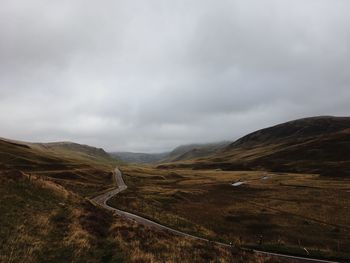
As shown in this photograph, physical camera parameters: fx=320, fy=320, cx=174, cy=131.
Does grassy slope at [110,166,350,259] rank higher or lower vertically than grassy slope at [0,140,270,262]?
lower

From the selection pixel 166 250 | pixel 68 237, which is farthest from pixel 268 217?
pixel 68 237

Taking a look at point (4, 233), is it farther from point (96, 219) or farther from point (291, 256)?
point (291, 256)

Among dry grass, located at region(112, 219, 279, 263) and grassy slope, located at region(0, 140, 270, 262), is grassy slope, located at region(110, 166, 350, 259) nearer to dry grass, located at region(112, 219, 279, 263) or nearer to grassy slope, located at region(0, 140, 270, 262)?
dry grass, located at region(112, 219, 279, 263)

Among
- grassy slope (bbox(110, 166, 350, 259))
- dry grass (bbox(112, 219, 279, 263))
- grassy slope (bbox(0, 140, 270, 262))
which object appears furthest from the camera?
grassy slope (bbox(110, 166, 350, 259))

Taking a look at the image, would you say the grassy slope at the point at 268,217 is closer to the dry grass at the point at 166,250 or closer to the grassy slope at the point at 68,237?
the dry grass at the point at 166,250

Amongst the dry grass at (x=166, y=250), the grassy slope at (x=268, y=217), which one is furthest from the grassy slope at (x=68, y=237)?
the grassy slope at (x=268, y=217)

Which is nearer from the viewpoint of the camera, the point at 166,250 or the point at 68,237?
the point at 68,237

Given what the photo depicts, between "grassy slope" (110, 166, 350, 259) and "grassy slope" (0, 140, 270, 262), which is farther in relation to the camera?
"grassy slope" (110, 166, 350, 259)

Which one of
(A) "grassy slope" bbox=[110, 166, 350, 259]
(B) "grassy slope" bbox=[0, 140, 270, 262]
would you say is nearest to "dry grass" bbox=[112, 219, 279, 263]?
(B) "grassy slope" bbox=[0, 140, 270, 262]

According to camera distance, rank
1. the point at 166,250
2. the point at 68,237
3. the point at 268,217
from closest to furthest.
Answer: the point at 68,237, the point at 166,250, the point at 268,217

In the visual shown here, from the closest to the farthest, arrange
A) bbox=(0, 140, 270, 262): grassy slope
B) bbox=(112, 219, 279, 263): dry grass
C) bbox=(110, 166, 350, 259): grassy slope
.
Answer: bbox=(0, 140, 270, 262): grassy slope < bbox=(112, 219, 279, 263): dry grass < bbox=(110, 166, 350, 259): grassy slope

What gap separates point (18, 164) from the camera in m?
126

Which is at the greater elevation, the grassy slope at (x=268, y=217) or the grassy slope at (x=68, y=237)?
the grassy slope at (x=68, y=237)

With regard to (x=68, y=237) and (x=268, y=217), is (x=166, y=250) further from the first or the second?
(x=268, y=217)
